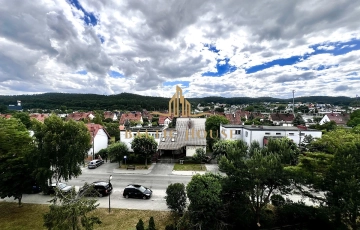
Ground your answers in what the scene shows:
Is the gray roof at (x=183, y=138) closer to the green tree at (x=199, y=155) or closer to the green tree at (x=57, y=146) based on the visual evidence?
the green tree at (x=199, y=155)

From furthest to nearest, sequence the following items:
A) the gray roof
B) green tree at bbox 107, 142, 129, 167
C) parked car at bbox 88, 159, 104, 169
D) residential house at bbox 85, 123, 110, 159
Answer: residential house at bbox 85, 123, 110, 159
the gray roof
green tree at bbox 107, 142, 129, 167
parked car at bbox 88, 159, 104, 169

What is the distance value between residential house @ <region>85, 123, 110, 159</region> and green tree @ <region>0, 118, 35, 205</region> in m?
15.7

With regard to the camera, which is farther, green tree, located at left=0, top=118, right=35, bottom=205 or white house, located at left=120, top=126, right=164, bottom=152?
white house, located at left=120, top=126, right=164, bottom=152

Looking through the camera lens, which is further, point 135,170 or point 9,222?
point 135,170

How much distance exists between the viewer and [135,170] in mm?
27062

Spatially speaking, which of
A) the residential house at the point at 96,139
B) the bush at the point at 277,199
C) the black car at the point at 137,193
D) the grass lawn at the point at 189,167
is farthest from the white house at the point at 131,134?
the bush at the point at 277,199

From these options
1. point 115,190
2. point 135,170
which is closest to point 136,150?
point 135,170

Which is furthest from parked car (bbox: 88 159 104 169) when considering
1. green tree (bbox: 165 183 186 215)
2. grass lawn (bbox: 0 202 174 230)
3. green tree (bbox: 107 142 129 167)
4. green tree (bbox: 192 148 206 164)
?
green tree (bbox: 165 183 186 215)

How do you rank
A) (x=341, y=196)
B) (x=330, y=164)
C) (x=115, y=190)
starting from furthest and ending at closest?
(x=115, y=190) → (x=330, y=164) → (x=341, y=196)

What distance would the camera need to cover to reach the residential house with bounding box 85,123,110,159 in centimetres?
3288

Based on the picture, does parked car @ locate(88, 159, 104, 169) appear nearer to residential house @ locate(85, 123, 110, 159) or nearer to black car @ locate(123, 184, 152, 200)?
residential house @ locate(85, 123, 110, 159)

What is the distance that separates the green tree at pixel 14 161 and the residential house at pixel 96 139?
617 inches

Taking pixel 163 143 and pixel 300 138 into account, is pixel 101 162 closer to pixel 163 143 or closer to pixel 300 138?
pixel 163 143

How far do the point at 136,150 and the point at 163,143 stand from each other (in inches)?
216
